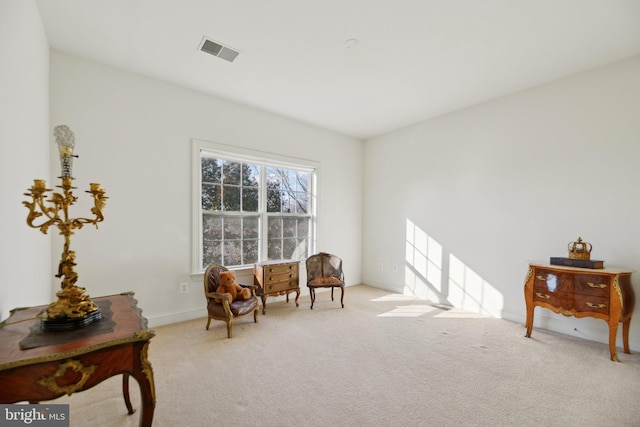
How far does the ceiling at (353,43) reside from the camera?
2088 millimetres

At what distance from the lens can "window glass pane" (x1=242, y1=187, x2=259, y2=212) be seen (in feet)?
12.9

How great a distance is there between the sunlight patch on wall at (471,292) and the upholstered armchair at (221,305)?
2834 millimetres

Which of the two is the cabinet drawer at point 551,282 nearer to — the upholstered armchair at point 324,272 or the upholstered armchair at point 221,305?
the upholstered armchair at point 324,272

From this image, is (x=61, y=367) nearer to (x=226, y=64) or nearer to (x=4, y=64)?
(x=4, y=64)

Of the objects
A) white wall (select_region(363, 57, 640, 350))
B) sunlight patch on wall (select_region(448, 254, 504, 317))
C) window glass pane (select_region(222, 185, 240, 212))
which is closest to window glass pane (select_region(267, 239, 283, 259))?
window glass pane (select_region(222, 185, 240, 212))

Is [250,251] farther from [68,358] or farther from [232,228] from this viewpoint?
[68,358]

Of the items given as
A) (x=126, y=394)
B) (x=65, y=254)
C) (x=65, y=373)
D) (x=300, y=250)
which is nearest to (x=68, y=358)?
(x=65, y=373)

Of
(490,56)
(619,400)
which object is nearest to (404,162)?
(490,56)

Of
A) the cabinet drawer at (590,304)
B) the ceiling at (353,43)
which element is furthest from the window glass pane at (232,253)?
the cabinet drawer at (590,304)

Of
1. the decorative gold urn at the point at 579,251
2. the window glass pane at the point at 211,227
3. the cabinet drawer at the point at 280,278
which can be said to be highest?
the window glass pane at the point at 211,227

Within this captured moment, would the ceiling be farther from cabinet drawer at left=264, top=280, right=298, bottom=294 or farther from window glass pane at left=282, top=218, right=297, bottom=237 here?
cabinet drawer at left=264, top=280, right=298, bottom=294

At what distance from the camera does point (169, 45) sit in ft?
8.33

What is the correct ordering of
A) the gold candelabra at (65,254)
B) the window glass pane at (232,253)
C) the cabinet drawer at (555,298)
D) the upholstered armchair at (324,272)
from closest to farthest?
1. the gold candelabra at (65,254)
2. the cabinet drawer at (555,298)
3. the window glass pane at (232,253)
4. the upholstered armchair at (324,272)

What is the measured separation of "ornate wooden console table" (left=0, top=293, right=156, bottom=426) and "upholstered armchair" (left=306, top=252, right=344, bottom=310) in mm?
2706
